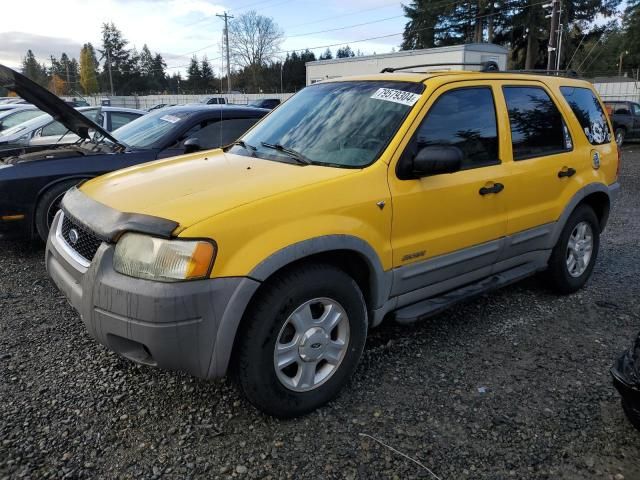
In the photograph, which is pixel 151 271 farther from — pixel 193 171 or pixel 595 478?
pixel 595 478

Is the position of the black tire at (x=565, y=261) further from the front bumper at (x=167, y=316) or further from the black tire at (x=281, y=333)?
the front bumper at (x=167, y=316)

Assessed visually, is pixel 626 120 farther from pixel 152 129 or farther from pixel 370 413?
pixel 370 413

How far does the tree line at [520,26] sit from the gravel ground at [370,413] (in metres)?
49.5

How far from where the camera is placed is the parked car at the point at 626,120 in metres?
19.0

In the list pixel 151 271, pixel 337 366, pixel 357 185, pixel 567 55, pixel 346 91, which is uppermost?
pixel 567 55

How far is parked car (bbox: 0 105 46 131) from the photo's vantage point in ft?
36.3

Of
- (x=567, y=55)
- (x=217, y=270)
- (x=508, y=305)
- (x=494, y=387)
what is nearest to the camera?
(x=217, y=270)

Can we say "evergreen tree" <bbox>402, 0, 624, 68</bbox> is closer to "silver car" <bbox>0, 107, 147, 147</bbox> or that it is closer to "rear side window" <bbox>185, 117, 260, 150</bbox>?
"silver car" <bbox>0, 107, 147, 147</bbox>

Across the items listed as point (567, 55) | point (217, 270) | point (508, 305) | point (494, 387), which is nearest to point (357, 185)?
point (217, 270)

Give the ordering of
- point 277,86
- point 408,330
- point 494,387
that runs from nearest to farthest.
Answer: point 494,387 < point 408,330 < point 277,86

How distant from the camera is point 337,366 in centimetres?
285

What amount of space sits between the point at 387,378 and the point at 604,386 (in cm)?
129

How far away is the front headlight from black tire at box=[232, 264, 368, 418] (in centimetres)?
35

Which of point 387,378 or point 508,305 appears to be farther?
point 508,305
